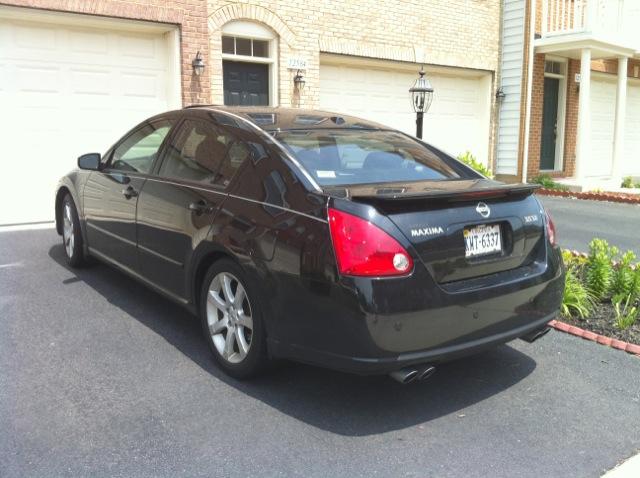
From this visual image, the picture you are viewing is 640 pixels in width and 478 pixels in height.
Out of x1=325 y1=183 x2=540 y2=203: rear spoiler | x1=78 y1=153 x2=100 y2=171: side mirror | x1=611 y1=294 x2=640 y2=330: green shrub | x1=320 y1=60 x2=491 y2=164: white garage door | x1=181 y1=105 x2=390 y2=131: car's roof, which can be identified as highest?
x1=320 y1=60 x2=491 y2=164: white garage door

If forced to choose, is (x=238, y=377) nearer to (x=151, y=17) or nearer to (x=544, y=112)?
(x=151, y=17)

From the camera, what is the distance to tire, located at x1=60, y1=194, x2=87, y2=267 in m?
5.91

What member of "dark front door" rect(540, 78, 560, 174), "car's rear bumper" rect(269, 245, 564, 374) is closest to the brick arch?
"car's rear bumper" rect(269, 245, 564, 374)

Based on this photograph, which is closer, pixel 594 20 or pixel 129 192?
pixel 129 192

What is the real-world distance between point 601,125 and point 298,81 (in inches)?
416

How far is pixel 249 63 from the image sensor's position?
10.5 m

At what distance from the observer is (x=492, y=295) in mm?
3352

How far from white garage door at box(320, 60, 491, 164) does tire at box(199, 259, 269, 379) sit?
8117 millimetres

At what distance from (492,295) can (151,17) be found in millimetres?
7494

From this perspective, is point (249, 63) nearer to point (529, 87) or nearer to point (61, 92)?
point (61, 92)

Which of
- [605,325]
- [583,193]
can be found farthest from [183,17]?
[583,193]

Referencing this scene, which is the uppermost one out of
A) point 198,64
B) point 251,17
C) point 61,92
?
point 251,17

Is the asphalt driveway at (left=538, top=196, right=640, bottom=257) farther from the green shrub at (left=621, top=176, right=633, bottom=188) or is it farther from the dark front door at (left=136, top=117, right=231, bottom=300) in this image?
the dark front door at (left=136, top=117, right=231, bottom=300)

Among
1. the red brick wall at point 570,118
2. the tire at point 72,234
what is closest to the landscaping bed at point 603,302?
the tire at point 72,234
